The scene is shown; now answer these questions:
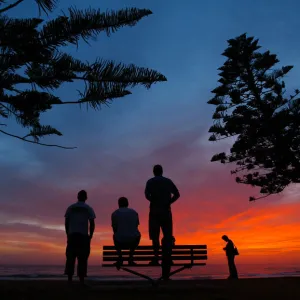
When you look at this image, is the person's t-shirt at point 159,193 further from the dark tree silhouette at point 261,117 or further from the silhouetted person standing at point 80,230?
the dark tree silhouette at point 261,117

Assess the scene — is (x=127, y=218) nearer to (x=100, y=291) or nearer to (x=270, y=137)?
(x=100, y=291)

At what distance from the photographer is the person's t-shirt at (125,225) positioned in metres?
6.23

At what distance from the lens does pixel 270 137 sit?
22.1 metres

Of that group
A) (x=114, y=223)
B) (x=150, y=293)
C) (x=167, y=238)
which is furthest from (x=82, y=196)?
(x=150, y=293)

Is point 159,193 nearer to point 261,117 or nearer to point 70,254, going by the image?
point 70,254

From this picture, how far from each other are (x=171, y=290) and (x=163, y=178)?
1.77 metres

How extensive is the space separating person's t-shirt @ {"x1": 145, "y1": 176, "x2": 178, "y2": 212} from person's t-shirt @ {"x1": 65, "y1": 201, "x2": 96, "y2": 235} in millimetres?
1118

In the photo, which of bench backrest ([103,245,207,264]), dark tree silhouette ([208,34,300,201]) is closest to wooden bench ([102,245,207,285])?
bench backrest ([103,245,207,264])

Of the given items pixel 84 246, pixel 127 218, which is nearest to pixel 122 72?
pixel 127 218

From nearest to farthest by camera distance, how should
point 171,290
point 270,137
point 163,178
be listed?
point 171,290 → point 163,178 → point 270,137

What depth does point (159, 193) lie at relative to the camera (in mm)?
6559

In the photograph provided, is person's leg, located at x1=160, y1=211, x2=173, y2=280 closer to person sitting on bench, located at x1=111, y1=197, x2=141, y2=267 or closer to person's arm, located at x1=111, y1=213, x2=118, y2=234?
person sitting on bench, located at x1=111, y1=197, x2=141, y2=267

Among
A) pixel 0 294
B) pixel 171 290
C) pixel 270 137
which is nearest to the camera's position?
pixel 0 294

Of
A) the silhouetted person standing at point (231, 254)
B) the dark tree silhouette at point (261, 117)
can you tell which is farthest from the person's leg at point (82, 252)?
the dark tree silhouette at point (261, 117)
